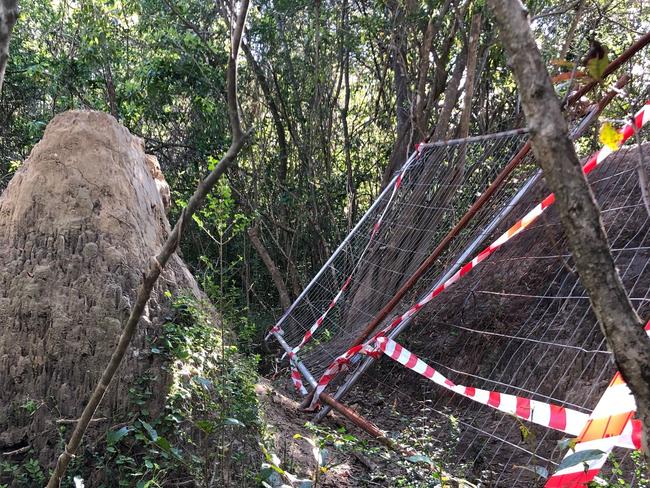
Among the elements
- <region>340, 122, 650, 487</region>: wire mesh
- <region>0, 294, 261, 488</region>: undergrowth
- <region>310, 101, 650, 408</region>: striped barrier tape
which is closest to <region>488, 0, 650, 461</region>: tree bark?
<region>0, 294, 261, 488</region>: undergrowth

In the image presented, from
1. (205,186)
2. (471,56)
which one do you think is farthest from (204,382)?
(471,56)

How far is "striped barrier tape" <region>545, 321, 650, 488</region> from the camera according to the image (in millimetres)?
1992

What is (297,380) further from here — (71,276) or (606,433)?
(606,433)

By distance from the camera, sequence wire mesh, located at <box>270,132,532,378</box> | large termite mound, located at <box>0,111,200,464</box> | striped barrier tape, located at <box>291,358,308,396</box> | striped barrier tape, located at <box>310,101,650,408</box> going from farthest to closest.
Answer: wire mesh, located at <box>270,132,532,378</box> → striped barrier tape, located at <box>291,358,308,396</box> → striped barrier tape, located at <box>310,101,650,408</box> → large termite mound, located at <box>0,111,200,464</box>

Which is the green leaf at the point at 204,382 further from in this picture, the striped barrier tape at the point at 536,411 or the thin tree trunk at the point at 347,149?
the thin tree trunk at the point at 347,149

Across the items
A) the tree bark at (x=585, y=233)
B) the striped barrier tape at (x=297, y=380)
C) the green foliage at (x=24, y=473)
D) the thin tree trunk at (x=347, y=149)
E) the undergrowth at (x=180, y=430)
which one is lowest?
the green foliage at (x=24, y=473)

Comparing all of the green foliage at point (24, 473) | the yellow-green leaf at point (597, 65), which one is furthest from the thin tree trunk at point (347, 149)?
the yellow-green leaf at point (597, 65)

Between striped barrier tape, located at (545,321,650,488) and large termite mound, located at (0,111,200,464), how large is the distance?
182cm

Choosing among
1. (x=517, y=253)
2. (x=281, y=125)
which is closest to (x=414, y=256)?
(x=517, y=253)

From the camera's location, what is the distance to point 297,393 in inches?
210

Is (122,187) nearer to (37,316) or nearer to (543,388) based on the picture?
(37,316)

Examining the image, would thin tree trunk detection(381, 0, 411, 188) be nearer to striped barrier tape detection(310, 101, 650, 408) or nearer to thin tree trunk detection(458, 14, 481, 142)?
thin tree trunk detection(458, 14, 481, 142)

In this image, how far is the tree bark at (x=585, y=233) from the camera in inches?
42.1

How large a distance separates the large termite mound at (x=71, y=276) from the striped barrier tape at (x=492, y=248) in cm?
122
